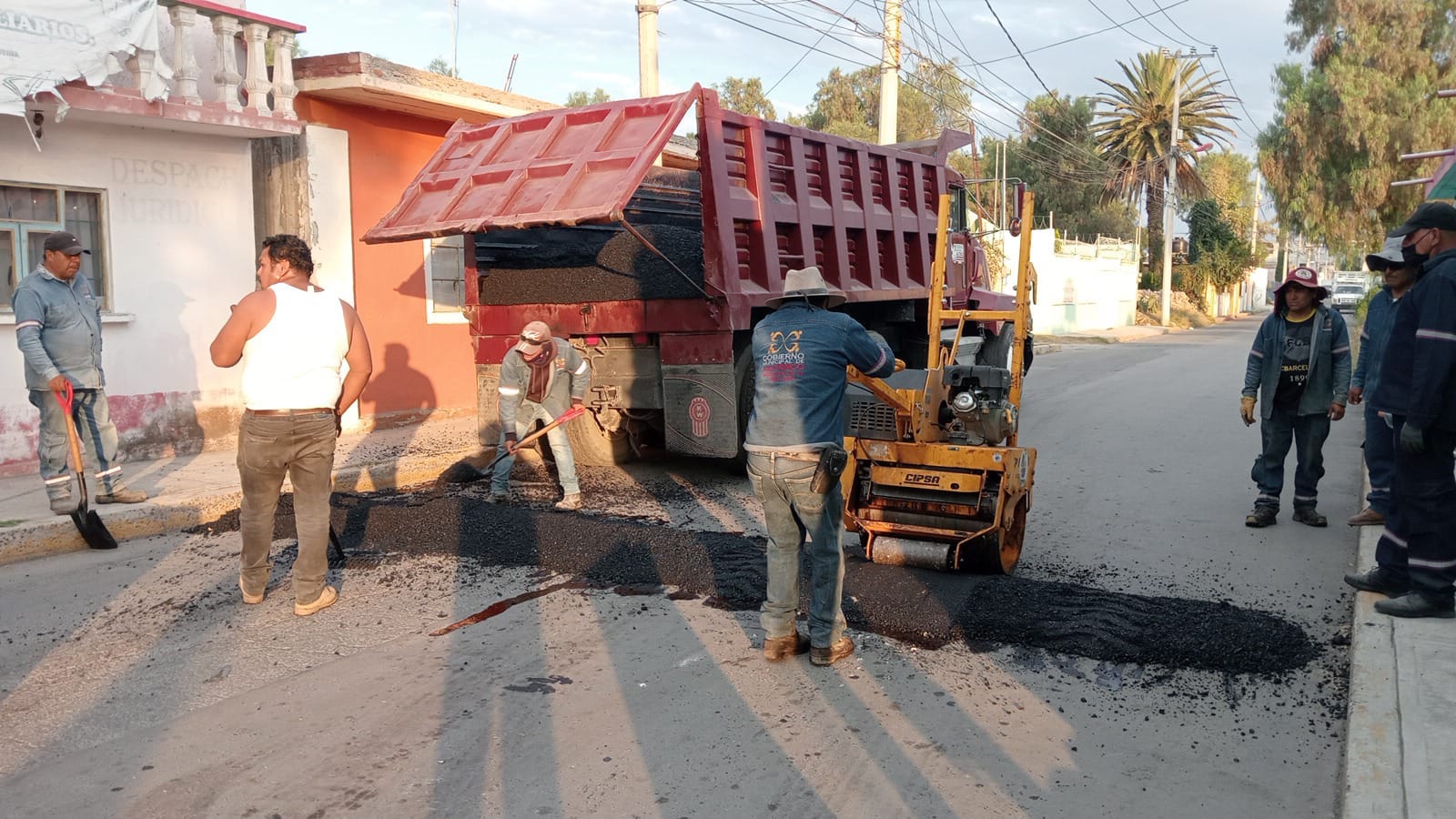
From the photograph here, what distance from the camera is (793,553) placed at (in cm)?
454

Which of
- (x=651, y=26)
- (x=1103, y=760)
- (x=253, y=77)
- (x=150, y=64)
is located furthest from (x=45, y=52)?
(x=1103, y=760)

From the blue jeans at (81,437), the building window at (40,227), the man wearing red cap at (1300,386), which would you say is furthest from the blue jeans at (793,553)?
the building window at (40,227)

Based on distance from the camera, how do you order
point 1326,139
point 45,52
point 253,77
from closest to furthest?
1. point 45,52
2. point 253,77
3. point 1326,139

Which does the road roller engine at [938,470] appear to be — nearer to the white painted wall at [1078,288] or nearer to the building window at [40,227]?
the building window at [40,227]

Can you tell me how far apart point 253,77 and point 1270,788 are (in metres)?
9.61

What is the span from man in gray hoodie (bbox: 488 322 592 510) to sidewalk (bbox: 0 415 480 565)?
4.73 ft

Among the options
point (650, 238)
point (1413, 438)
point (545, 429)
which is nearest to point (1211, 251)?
point (650, 238)

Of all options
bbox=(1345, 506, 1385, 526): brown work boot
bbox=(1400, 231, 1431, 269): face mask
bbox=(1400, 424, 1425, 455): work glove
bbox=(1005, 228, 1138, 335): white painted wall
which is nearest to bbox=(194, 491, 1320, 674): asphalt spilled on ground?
bbox=(1400, 424, 1425, 455): work glove

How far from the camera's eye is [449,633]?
492cm

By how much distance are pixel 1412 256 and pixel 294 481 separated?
222 inches

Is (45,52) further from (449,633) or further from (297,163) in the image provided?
(449,633)

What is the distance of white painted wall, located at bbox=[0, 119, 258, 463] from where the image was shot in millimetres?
8508

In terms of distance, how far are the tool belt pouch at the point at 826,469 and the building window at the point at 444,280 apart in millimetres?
8442

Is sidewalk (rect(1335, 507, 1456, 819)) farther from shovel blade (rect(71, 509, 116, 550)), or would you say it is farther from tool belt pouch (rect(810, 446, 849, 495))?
shovel blade (rect(71, 509, 116, 550))
